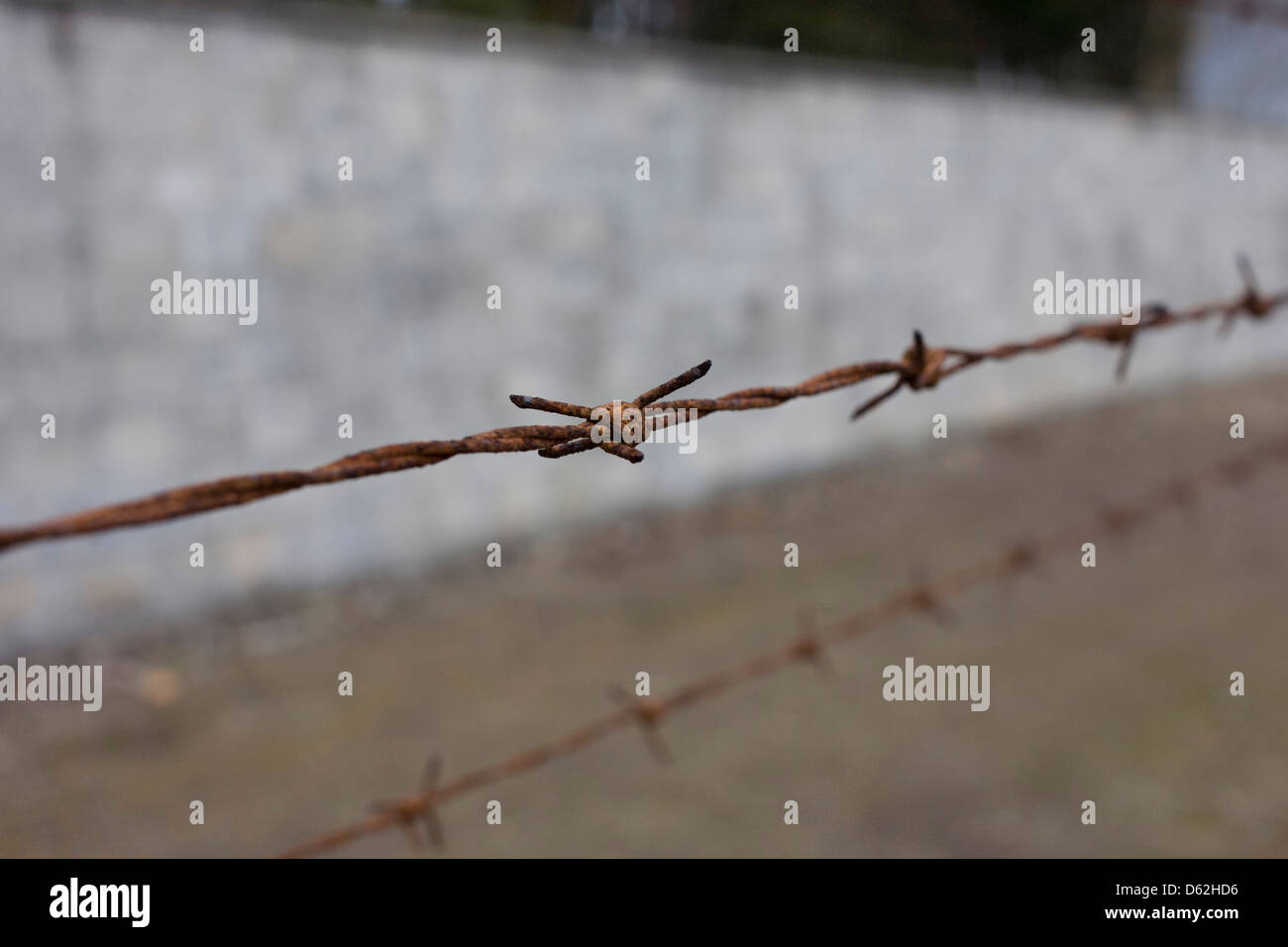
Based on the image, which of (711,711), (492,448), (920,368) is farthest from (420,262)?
(492,448)

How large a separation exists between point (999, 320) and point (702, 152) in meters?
2.62

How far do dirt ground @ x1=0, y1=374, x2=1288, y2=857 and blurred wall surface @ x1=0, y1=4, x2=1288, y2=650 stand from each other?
319 mm

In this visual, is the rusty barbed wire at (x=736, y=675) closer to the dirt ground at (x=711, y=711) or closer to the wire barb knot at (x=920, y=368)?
the dirt ground at (x=711, y=711)

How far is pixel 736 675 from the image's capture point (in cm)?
234

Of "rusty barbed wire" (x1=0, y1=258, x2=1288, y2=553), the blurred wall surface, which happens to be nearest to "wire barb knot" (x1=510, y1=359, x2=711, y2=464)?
"rusty barbed wire" (x1=0, y1=258, x2=1288, y2=553)

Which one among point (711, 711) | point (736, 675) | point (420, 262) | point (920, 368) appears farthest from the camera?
point (420, 262)

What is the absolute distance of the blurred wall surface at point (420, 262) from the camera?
3607 millimetres

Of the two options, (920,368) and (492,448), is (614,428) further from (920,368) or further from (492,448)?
(920,368)

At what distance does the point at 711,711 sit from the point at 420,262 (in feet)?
7.26

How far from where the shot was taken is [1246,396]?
8688mm

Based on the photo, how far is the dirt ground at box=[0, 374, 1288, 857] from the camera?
284cm

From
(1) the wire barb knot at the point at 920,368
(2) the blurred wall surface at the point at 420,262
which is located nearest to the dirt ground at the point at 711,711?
(2) the blurred wall surface at the point at 420,262

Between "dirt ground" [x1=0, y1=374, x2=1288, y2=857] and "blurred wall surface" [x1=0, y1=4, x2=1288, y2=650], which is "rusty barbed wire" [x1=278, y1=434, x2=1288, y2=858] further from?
"blurred wall surface" [x1=0, y1=4, x2=1288, y2=650]

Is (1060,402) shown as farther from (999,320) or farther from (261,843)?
(261,843)
